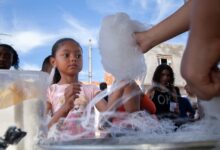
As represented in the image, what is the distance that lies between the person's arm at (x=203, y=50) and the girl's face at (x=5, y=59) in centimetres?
118

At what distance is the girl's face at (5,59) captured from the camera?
57.7 inches

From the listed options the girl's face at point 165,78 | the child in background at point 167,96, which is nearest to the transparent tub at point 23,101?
the child in background at point 167,96

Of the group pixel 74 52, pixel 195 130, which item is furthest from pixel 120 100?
pixel 74 52

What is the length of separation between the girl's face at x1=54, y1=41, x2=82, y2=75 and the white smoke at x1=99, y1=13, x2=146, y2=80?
0.65 meters

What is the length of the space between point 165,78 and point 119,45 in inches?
53.0

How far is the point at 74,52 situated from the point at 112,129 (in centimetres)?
78

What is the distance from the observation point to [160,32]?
60cm

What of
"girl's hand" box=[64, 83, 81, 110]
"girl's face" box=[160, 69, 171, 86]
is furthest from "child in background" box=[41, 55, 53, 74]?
"girl's hand" box=[64, 83, 81, 110]

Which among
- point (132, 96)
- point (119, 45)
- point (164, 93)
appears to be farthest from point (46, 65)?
point (119, 45)

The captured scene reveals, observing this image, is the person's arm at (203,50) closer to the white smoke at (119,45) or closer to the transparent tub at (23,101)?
the white smoke at (119,45)

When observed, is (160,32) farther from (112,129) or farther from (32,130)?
(32,130)

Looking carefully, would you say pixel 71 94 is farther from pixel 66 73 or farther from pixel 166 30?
pixel 166 30

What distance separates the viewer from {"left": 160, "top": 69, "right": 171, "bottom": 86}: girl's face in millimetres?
1915

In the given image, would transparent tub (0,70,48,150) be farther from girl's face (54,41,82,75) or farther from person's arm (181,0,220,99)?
girl's face (54,41,82,75)
